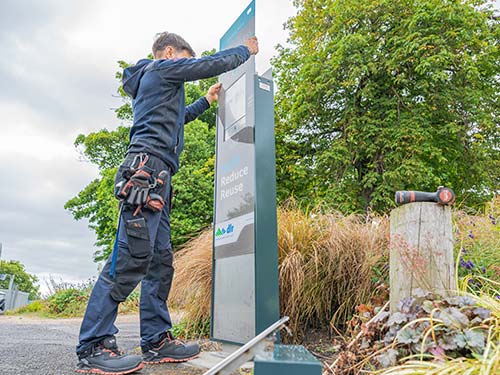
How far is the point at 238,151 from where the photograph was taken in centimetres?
282

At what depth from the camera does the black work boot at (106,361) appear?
A: 6.50 feet

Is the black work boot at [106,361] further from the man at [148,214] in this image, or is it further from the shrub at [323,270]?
the shrub at [323,270]

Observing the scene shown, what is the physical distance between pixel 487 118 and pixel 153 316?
1072 centimetres

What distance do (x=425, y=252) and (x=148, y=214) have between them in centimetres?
135

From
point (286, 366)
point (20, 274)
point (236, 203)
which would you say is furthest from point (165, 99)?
point (20, 274)

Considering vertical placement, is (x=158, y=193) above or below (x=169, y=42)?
below

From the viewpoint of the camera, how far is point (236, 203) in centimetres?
278

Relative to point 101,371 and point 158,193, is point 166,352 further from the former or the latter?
point 158,193

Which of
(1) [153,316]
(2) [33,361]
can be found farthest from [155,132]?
(2) [33,361]

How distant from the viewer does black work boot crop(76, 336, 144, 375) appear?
1.98m

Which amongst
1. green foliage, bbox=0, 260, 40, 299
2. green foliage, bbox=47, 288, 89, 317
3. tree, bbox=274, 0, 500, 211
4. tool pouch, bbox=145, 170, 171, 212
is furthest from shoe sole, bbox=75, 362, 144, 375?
green foliage, bbox=0, 260, 40, 299

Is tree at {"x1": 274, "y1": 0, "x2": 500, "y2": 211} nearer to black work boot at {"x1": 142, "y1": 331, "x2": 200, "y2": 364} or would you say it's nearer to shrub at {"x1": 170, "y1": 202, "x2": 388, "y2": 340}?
shrub at {"x1": 170, "y1": 202, "x2": 388, "y2": 340}

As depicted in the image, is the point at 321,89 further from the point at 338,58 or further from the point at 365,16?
the point at 365,16

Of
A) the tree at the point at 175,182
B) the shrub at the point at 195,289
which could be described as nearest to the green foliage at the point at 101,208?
the tree at the point at 175,182
